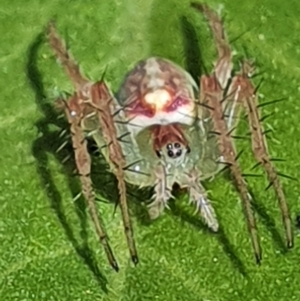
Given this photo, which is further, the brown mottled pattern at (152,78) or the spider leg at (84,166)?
the brown mottled pattern at (152,78)

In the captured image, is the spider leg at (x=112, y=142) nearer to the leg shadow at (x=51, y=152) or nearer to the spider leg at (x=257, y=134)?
the leg shadow at (x=51, y=152)

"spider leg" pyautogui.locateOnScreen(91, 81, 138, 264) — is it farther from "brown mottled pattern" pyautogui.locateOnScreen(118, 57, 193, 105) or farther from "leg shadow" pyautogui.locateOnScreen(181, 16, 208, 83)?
"leg shadow" pyautogui.locateOnScreen(181, 16, 208, 83)

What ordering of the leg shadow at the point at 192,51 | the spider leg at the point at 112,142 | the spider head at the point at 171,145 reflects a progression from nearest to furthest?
the spider leg at the point at 112,142
the spider head at the point at 171,145
the leg shadow at the point at 192,51

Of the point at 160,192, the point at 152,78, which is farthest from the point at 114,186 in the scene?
the point at 152,78

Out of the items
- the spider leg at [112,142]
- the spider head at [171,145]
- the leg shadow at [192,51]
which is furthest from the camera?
the leg shadow at [192,51]

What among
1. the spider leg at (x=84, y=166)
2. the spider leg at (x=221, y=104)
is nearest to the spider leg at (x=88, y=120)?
the spider leg at (x=84, y=166)

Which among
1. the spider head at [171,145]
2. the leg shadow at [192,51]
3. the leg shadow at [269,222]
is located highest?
the leg shadow at [192,51]

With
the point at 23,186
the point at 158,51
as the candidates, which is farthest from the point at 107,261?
the point at 158,51
